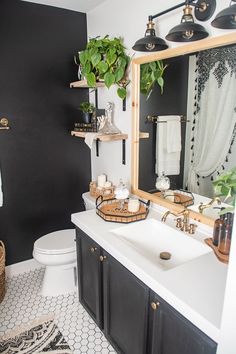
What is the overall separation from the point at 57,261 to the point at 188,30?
71.5 inches

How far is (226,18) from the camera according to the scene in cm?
119

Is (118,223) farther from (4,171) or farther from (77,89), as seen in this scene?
(77,89)

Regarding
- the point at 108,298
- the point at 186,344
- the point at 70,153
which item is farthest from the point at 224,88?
the point at 70,153

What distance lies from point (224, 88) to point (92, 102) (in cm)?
144

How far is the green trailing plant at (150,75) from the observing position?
Answer: 1.80 meters

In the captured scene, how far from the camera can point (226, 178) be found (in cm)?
121

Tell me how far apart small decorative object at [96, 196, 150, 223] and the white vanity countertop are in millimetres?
207

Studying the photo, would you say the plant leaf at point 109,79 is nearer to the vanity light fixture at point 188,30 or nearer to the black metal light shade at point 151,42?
the black metal light shade at point 151,42

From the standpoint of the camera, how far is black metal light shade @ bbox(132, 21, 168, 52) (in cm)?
158

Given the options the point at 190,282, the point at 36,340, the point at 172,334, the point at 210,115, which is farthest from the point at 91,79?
the point at 36,340

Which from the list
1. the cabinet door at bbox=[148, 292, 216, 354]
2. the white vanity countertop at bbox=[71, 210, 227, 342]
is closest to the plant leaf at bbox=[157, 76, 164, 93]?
the white vanity countertop at bbox=[71, 210, 227, 342]

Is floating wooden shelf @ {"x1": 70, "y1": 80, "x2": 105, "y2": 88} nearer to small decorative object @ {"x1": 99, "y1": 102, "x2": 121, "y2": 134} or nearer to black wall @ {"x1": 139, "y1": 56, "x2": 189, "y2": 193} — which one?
small decorative object @ {"x1": 99, "y1": 102, "x2": 121, "y2": 134}

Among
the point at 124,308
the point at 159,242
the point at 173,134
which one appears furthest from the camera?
the point at 173,134

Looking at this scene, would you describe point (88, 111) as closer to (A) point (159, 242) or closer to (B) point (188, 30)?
(B) point (188, 30)
